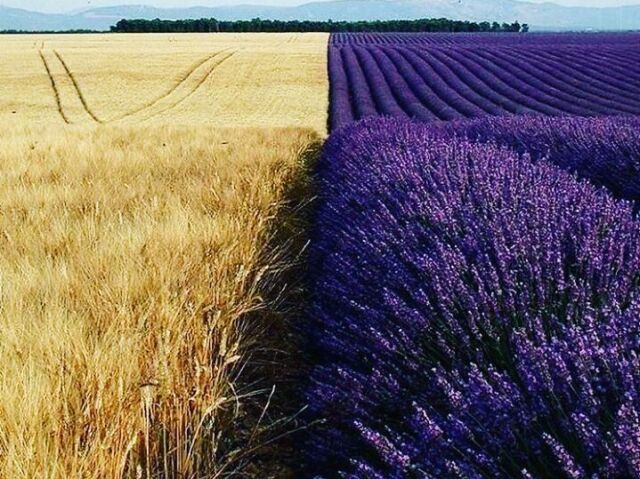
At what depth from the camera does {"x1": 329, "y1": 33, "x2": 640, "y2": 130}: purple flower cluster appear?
1513cm

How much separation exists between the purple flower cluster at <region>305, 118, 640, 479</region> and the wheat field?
28 centimetres

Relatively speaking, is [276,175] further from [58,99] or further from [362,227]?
[58,99]

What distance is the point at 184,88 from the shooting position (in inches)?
942

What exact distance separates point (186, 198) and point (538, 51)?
86.9 ft

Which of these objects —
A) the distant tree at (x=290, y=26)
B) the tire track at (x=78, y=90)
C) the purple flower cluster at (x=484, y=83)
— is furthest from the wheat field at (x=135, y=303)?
the distant tree at (x=290, y=26)

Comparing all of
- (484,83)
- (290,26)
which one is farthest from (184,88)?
(290,26)

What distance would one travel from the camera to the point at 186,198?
427 cm

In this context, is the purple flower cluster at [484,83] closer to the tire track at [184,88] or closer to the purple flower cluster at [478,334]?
the tire track at [184,88]

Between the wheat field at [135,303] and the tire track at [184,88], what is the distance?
42.3 ft

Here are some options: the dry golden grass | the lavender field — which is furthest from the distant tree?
the lavender field

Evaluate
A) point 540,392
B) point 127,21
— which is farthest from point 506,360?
point 127,21

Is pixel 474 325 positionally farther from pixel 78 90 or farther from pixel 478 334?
pixel 78 90

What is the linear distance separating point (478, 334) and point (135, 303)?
43.9 inches

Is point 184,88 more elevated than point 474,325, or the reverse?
point 474,325
